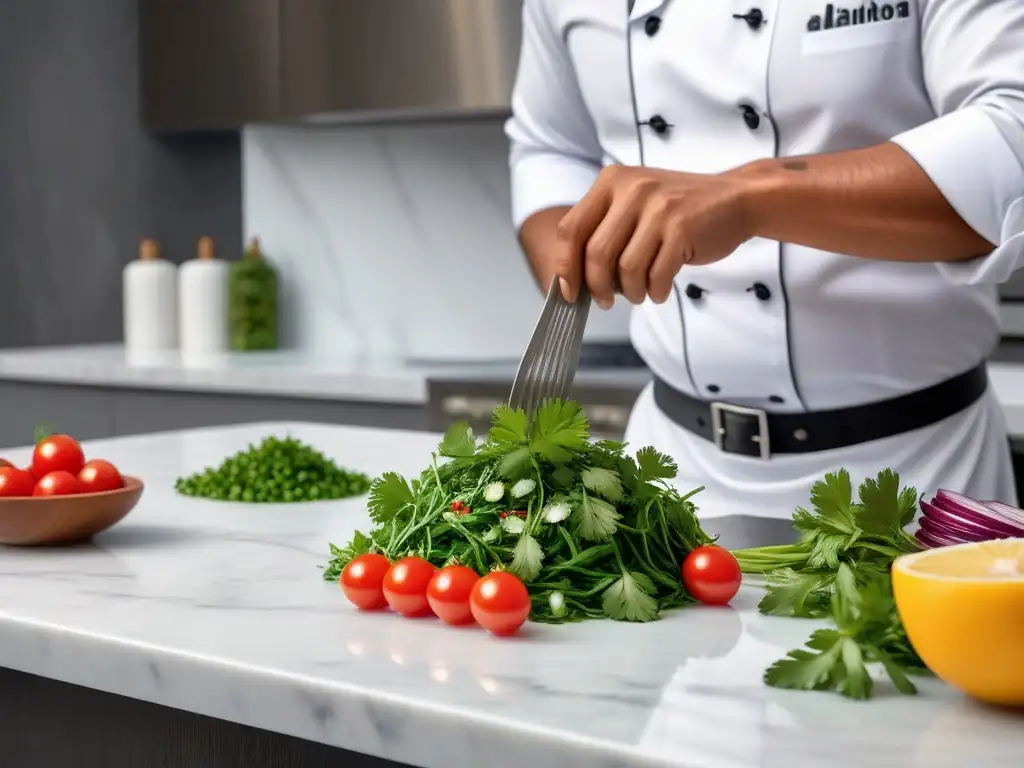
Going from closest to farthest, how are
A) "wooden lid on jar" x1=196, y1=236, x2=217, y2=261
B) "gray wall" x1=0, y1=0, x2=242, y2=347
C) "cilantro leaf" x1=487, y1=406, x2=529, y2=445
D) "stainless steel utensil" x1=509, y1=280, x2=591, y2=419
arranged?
"cilantro leaf" x1=487, y1=406, x2=529, y2=445 < "stainless steel utensil" x1=509, y1=280, x2=591, y2=419 < "wooden lid on jar" x1=196, y1=236, x2=217, y2=261 < "gray wall" x1=0, y1=0, x2=242, y2=347

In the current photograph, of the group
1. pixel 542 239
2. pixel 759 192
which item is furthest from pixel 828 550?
pixel 542 239

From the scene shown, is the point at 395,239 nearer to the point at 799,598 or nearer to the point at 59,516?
the point at 59,516

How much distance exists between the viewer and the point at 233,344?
3777 millimetres

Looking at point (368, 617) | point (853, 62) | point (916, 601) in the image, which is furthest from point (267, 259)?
point (916, 601)

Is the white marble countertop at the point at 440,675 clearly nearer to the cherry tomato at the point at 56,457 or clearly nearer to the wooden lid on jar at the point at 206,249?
the cherry tomato at the point at 56,457

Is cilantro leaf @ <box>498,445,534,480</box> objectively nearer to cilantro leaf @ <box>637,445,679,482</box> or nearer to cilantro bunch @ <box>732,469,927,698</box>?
cilantro leaf @ <box>637,445,679,482</box>

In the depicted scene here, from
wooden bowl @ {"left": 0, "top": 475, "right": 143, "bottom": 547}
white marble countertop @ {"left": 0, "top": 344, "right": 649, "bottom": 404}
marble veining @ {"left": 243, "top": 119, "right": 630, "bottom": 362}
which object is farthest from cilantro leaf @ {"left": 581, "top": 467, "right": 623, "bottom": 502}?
marble veining @ {"left": 243, "top": 119, "right": 630, "bottom": 362}

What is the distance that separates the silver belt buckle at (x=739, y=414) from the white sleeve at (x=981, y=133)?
0.30 meters

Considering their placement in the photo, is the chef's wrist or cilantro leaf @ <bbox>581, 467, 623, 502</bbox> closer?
cilantro leaf @ <bbox>581, 467, 623, 502</bbox>

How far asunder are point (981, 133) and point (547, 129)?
717 mm

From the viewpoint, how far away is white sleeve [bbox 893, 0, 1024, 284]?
1259mm

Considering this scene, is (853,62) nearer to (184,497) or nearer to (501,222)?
(184,497)

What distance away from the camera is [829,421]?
5.11 feet

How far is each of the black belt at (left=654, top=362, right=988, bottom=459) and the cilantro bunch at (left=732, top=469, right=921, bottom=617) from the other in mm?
598
